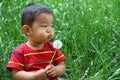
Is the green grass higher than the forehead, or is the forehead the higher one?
the forehead

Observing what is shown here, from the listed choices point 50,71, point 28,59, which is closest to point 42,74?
point 50,71

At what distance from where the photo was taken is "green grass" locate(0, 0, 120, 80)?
3.60 metres

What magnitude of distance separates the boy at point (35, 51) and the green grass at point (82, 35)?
57 centimetres

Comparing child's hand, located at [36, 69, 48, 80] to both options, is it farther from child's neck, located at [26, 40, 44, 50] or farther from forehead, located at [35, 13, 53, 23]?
forehead, located at [35, 13, 53, 23]

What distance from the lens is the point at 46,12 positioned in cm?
277

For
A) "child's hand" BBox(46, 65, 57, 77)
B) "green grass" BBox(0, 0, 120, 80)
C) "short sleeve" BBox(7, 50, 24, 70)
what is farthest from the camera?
"green grass" BBox(0, 0, 120, 80)

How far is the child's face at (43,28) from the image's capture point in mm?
2734

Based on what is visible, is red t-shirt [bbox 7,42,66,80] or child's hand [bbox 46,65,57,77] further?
red t-shirt [bbox 7,42,66,80]

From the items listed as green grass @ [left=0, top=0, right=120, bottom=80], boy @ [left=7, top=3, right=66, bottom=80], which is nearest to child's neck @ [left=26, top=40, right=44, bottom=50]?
boy @ [left=7, top=3, right=66, bottom=80]

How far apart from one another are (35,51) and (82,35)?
129 cm

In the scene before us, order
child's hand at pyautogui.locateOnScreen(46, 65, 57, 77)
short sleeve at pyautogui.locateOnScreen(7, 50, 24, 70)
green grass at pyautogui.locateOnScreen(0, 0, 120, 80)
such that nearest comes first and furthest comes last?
child's hand at pyautogui.locateOnScreen(46, 65, 57, 77)
short sleeve at pyautogui.locateOnScreen(7, 50, 24, 70)
green grass at pyautogui.locateOnScreen(0, 0, 120, 80)

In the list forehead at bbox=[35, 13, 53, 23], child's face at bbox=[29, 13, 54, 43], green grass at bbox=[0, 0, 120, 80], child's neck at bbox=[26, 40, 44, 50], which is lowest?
green grass at bbox=[0, 0, 120, 80]

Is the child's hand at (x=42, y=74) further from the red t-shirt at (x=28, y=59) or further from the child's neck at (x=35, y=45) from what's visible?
the child's neck at (x=35, y=45)

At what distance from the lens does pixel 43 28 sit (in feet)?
8.98
